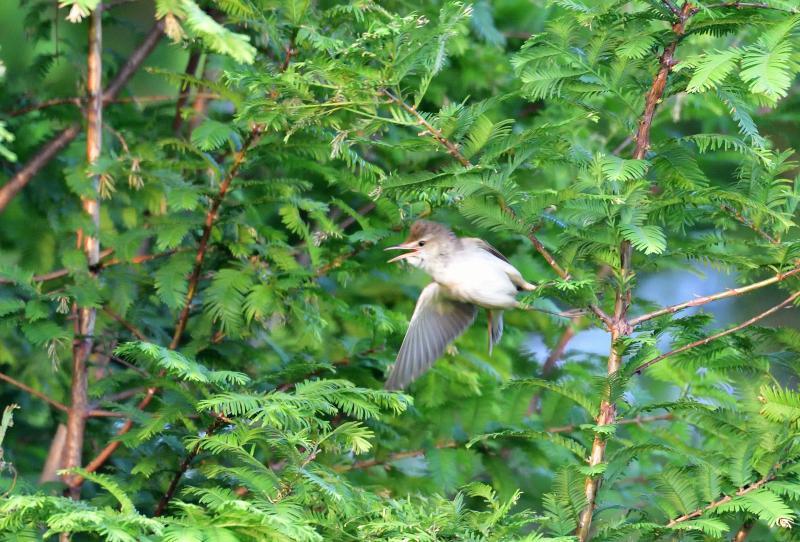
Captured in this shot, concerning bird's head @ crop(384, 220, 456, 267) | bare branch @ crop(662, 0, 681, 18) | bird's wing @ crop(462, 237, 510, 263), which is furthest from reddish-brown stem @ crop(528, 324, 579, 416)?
bare branch @ crop(662, 0, 681, 18)

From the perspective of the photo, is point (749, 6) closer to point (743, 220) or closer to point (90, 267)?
point (743, 220)

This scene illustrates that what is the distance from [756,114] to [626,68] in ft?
9.24

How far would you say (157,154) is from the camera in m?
3.94

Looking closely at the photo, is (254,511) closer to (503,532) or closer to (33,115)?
(503,532)

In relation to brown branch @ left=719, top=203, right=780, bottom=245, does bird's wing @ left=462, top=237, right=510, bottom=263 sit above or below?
below

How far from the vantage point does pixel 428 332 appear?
402 centimetres

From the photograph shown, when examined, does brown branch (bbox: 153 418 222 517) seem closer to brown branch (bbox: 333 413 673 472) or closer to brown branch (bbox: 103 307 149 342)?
brown branch (bbox: 103 307 149 342)

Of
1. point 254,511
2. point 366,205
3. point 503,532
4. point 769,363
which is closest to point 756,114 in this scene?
point 366,205

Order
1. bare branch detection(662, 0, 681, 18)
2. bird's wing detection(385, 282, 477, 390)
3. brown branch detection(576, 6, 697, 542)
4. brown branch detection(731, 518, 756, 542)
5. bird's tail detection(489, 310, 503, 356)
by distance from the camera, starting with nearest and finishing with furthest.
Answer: bare branch detection(662, 0, 681, 18)
brown branch detection(576, 6, 697, 542)
brown branch detection(731, 518, 756, 542)
bird's wing detection(385, 282, 477, 390)
bird's tail detection(489, 310, 503, 356)

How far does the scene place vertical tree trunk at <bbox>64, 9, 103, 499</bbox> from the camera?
11.9ft

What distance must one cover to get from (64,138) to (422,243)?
157cm

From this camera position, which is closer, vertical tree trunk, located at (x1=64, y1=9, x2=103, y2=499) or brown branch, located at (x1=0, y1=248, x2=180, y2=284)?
vertical tree trunk, located at (x1=64, y1=9, x2=103, y2=499)

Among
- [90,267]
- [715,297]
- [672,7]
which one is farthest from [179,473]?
[672,7]

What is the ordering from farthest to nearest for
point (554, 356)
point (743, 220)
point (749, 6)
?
point (554, 356) → point (743, 220) → point (749, 6)
